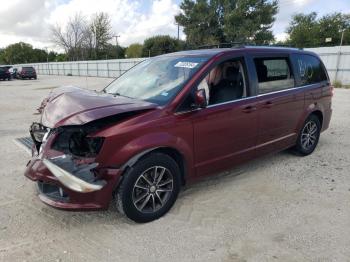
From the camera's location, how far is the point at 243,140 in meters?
4.29

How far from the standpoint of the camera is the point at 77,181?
10.1ft

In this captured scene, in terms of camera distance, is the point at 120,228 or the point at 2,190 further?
the point at 2,190

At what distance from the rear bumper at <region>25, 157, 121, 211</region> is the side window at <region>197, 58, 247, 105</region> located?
147 centimetres

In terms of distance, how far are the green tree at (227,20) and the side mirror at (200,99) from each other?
1451 inches

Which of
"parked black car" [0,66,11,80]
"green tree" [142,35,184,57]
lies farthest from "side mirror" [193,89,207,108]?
"green tree" [142,35,184,57]

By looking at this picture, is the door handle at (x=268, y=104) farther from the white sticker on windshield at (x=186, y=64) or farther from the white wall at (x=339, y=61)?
the white wall at (x=339, y=61)

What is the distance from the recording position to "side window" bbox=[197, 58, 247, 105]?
3.95 meters

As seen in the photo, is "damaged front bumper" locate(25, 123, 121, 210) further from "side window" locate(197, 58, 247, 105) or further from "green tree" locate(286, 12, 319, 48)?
"green tree" locate(286, 12, 319, 48)

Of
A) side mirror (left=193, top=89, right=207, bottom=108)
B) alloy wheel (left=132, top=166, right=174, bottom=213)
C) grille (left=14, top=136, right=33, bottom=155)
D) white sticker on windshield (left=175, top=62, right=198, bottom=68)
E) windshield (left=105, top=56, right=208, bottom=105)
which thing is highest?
white sticker on windshield (left=175, top=62, right=198, bottom=68)

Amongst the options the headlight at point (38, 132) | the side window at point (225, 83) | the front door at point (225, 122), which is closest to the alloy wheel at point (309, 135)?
the front door at point (225, 122)

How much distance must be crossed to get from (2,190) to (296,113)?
14.1ft

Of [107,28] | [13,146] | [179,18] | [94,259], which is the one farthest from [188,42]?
[94,259]

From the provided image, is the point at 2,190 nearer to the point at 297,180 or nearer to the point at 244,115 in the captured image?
the point at 244,115

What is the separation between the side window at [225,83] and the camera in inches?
156
